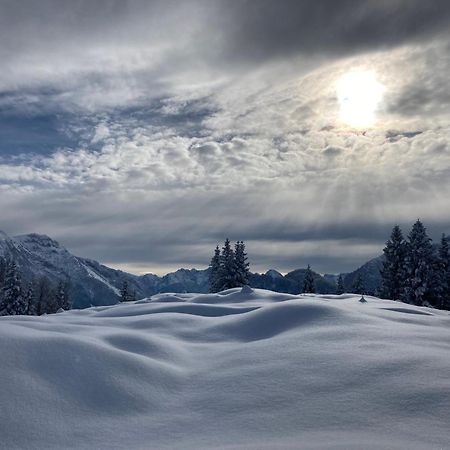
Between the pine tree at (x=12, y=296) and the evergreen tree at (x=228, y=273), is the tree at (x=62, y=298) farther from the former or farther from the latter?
the evergreen tree at (x=228, y=273)

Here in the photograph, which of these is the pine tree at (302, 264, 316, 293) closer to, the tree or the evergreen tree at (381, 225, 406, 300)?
the evergreen tree at (381, 225, 406, 300)

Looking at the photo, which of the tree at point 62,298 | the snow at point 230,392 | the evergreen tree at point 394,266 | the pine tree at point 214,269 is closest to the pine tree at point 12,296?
the tree at point 62,298

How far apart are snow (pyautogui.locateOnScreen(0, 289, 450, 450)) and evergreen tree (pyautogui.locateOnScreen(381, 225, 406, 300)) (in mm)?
33624

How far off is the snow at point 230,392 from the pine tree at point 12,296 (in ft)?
142

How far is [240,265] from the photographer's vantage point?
146 feet

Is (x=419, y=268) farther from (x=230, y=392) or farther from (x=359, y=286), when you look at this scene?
(x=230, y=392)

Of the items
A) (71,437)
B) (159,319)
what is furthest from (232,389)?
(159,319)

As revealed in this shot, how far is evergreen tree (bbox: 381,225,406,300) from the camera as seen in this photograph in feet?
131

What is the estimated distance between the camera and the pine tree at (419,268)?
36.6 m

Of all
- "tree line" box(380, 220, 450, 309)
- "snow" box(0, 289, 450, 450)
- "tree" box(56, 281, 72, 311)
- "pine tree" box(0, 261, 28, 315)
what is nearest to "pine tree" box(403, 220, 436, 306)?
"tree line" box(380, 220, 450, 309)

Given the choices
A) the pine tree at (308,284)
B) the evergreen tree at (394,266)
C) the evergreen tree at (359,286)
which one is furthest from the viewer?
the evergreen tree at (359,286)

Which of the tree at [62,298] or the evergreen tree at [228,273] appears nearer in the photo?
the evergreen tree at [228,273]

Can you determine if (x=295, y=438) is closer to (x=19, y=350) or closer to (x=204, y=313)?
(x=19, y=350)

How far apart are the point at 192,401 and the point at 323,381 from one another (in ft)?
6.05
